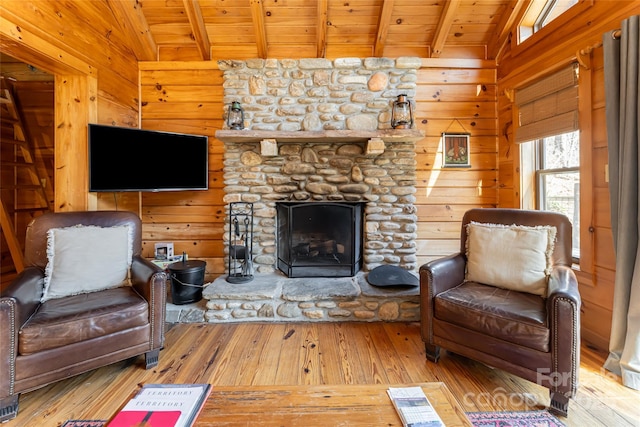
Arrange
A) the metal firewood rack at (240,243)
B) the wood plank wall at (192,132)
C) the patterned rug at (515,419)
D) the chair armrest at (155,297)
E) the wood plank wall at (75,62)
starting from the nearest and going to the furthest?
the patterned rug at (515,419), the chair armrest at (155,297), the wood plank wall at (75,62), the metal firewood rack at (240,243), the wood plank wall at (192,132)

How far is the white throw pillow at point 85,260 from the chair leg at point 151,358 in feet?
1.85

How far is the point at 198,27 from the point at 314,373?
3.27 m

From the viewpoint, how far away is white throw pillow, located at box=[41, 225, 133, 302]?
1.93 meters

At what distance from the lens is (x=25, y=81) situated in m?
3.11

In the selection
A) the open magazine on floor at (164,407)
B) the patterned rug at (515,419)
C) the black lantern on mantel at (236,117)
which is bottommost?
the patterned rug at (515,419)

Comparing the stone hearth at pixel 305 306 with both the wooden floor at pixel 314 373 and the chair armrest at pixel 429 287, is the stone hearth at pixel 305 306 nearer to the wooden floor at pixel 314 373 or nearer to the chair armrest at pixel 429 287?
the wooden floor at pixel 314 373

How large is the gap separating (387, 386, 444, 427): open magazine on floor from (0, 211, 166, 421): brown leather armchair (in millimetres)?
1615

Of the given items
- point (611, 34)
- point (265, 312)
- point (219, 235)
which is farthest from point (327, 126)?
point (611, 34)

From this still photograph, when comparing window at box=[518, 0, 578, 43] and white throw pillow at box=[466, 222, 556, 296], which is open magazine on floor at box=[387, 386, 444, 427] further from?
window at box=[518, 0, 578, 43]

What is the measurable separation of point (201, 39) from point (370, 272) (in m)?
2.92

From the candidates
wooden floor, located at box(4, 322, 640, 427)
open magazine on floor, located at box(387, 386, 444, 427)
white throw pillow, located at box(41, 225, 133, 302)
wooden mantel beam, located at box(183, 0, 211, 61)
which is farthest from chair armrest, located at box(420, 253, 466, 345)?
wooden mantel beam, located at box(183, 0, 211, 61)

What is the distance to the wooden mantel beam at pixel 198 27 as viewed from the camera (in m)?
2.74

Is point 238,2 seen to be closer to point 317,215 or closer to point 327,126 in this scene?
point 327,126

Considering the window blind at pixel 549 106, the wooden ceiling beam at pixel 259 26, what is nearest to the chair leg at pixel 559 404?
the window blind at pixel 549 106
